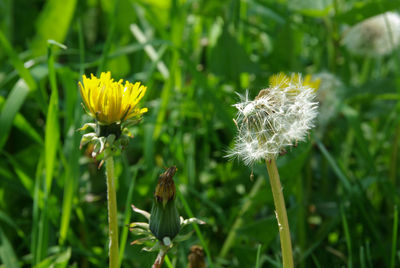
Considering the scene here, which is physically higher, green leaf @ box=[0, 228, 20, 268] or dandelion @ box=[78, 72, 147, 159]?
dandelion @ box=[78, 72, 147, 159]

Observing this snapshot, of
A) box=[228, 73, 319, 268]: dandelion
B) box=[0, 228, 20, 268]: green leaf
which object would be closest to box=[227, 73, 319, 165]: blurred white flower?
box=[228, 73, 319, 268]: dandelion

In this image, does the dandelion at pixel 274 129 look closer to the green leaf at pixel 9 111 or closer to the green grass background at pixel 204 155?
the green grass background at pixel 204 155

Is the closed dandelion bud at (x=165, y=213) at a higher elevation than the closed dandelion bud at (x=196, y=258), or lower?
higher

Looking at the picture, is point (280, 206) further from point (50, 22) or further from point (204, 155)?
point (50, 22)

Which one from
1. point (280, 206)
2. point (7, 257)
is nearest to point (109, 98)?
point (280, 206)

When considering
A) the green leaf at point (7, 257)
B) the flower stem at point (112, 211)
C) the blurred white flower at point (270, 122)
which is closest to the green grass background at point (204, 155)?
the green leaf at point (7, 257)

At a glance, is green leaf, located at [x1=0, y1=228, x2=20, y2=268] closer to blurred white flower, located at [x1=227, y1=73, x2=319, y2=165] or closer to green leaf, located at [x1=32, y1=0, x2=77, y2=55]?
blurred white flower, located at [x1=227, y1=73, x2=319, y2=165]

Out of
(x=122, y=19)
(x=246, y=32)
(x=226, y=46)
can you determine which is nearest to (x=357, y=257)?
(x=226, y=46)
